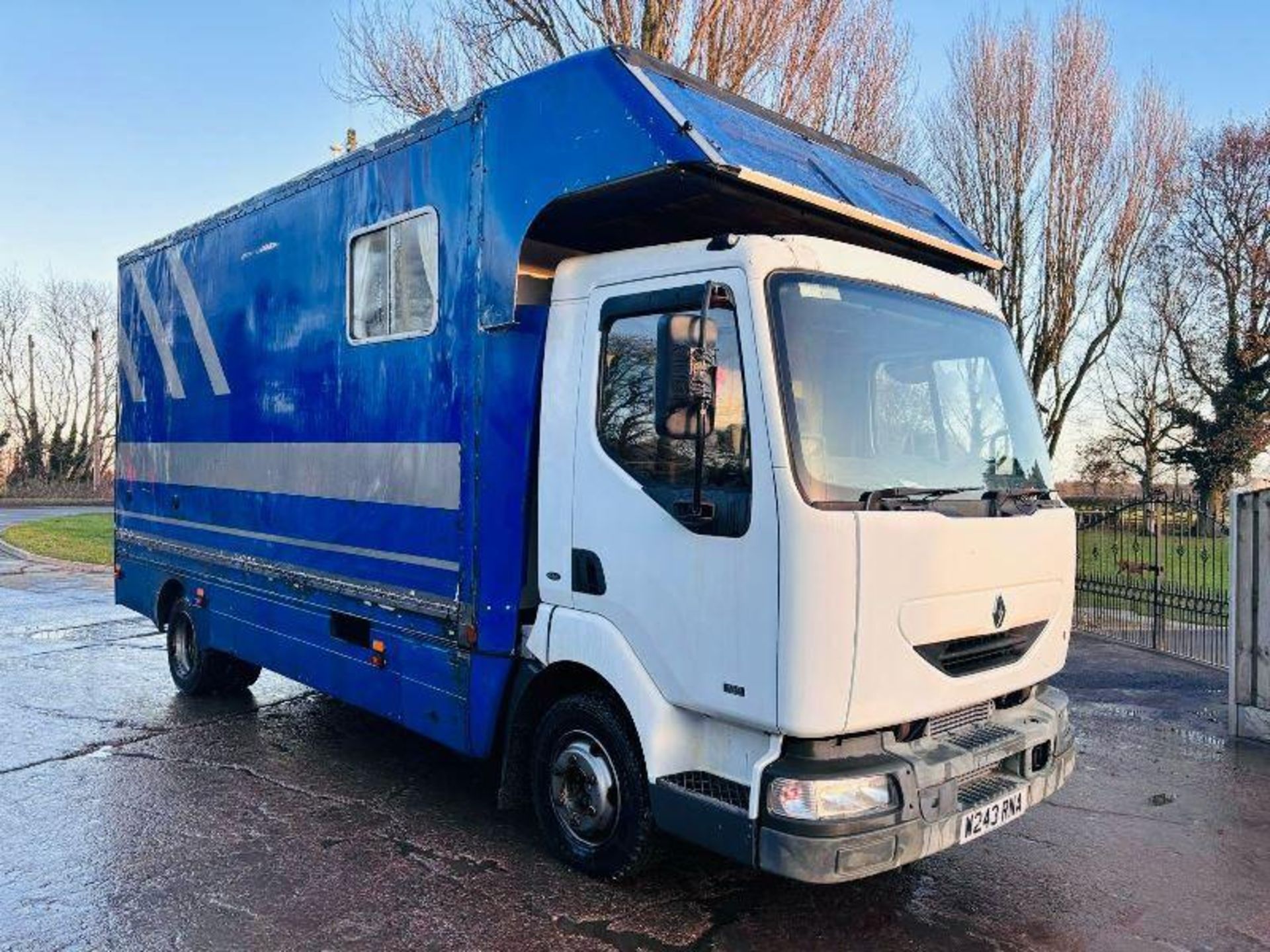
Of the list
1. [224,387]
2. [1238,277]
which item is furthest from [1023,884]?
[1238,277]

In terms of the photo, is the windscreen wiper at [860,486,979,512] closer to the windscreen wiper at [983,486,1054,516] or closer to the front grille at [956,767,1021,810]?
the windscreen wiper at [983,486,1054,516]

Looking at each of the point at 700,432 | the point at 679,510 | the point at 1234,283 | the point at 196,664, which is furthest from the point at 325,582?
the point at 1234,283

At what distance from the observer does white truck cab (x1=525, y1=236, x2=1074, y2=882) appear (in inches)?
134

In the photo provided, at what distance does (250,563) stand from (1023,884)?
495cm

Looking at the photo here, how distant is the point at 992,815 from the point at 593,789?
1.64 meters

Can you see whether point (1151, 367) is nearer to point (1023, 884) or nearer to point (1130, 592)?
point (1130, 592)

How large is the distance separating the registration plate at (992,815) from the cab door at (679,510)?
3.13ft

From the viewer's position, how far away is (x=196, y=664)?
24.3 feet

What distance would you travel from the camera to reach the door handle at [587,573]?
4.10 metres

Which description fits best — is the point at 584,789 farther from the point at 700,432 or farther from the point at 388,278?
the point at 388,278

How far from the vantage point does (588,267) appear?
14.1 feet

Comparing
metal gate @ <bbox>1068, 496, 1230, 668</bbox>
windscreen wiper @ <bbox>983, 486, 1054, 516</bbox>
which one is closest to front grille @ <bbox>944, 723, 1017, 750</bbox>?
windscreen wiper @ <bbox>983, 486, 1054, 516</bbox>

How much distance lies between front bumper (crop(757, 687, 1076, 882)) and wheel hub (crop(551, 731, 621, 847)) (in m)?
0.89

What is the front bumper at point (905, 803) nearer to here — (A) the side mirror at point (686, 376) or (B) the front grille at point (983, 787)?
(B) the front grille at point (983, 787)
